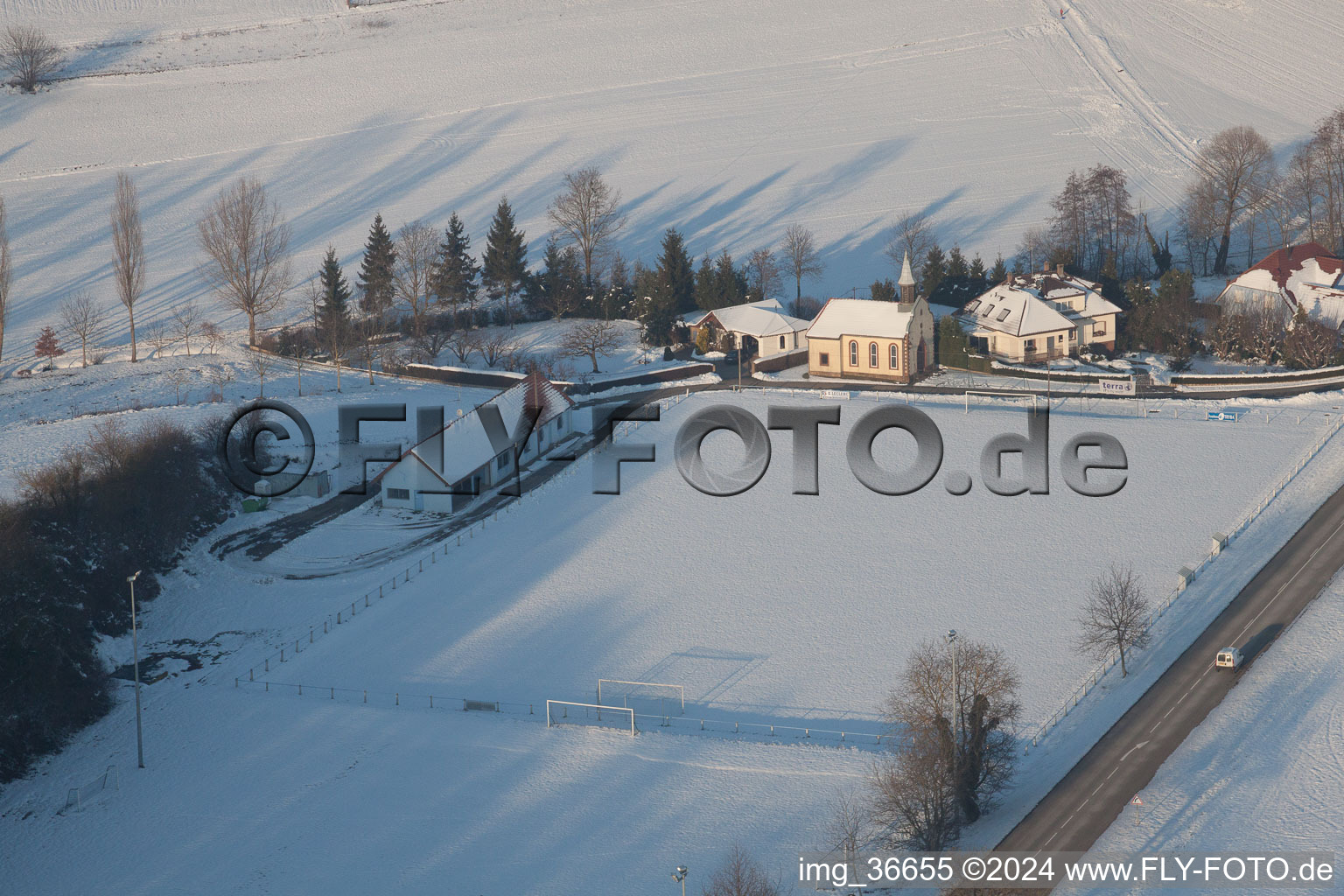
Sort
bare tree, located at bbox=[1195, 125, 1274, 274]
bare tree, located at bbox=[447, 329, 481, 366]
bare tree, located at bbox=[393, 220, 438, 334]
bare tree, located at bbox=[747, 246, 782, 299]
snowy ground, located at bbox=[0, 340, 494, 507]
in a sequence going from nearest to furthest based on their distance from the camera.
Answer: snowy ground, located at bbox=[0, 340, 494, 507] < bare tree, located at bbox=[447, 329, 481, 366] < bare tree, located at bbox=[393, 220, 438, 334] < bare tree, located at bbox=[747, 246, 782, 299] < bare tree, located at bbox=[1195, 125, 1274, 274]

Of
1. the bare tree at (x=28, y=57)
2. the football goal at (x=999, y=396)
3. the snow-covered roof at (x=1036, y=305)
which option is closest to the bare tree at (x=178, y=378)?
the football goal at (x=999, y=396)

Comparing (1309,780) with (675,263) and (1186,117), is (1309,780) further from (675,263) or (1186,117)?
(1186,117)

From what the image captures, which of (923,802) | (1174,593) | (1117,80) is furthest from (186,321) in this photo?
(1117,80)

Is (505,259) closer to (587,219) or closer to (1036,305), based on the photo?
(587,219)

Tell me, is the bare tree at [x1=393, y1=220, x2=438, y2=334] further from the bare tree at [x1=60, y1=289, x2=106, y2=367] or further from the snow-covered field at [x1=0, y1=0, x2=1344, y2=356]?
the bare tree at [x1=60, y1=289, x2=106, y2=367]

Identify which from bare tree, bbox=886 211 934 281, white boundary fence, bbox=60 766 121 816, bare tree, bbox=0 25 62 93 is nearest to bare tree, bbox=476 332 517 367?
bare tree, bbox=886 211 934 281
